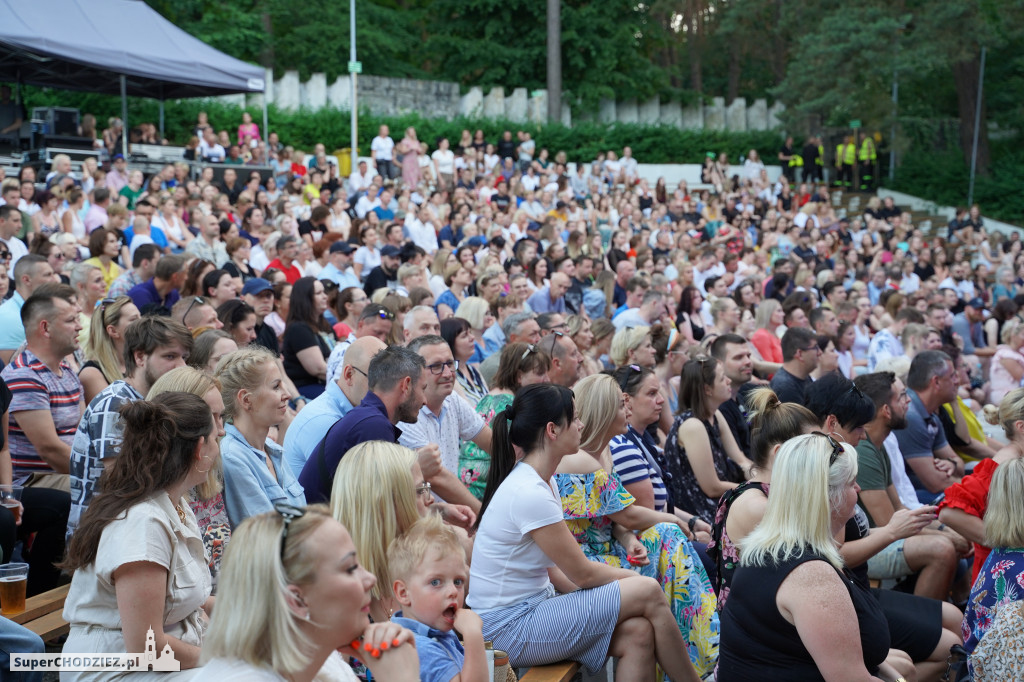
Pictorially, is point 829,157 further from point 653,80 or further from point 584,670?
point 584,670

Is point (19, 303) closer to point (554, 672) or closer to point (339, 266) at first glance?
point (339, 266)

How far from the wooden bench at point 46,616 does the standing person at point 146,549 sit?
977 mm

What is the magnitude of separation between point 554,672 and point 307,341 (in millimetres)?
3885

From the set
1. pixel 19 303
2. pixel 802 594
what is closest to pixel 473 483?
pixel 802 594

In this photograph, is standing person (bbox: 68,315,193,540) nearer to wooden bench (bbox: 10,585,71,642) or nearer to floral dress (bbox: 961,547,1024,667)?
wooden bench (bbox: 10,585,71,642)

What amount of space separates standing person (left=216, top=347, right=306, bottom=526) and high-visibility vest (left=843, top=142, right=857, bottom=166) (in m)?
28.2

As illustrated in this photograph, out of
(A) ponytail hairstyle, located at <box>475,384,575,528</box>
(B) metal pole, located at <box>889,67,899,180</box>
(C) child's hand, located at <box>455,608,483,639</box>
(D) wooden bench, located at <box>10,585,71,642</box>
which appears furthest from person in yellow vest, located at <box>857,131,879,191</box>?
(C) child's hand, located at <box>455,608,483,639</box>

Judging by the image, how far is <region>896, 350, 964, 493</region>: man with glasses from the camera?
6688 millimetres

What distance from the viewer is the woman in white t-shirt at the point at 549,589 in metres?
3.58

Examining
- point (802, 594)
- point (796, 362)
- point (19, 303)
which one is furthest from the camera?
point (796, 362)

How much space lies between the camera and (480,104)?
30.5 metres

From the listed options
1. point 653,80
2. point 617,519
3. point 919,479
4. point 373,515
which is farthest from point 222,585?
point 653,80

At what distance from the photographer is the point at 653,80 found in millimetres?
34469

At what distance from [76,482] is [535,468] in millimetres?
1668
